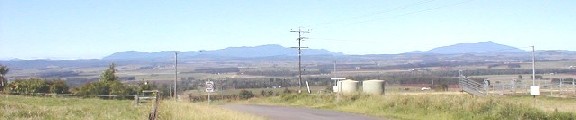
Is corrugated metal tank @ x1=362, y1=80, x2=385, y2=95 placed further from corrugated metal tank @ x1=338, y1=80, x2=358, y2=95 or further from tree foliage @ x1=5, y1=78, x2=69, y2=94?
tree foliage @ x1=5, y1=78, x2=69, y2=94

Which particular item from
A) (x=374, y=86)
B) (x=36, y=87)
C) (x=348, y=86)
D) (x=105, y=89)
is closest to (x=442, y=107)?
(x=374, y=86)

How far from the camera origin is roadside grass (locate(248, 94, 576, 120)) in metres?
25.0

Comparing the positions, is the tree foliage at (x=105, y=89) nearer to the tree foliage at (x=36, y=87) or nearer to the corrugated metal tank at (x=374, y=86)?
the tree foliage at (x=36, y=87)

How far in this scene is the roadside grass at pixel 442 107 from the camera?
25.0 metres

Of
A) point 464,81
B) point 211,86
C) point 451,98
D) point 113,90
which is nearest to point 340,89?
point 464,81

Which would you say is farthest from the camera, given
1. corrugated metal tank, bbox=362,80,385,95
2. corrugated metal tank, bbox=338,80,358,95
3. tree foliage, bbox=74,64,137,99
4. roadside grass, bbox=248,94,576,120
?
tree foliage, bbox=74,64,137,99

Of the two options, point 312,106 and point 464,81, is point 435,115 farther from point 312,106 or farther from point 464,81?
point 464,81

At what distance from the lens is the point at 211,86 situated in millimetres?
42781

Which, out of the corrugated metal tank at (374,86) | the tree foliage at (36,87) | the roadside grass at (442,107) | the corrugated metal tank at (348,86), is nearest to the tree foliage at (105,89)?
the tree foliage at (36,87)

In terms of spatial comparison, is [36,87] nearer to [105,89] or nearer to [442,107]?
[105,89]

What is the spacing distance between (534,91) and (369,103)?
10.1 m

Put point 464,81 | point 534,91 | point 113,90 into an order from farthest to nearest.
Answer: point 113,90
point 464,81
point 534,91

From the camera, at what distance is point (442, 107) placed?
29.0 meters

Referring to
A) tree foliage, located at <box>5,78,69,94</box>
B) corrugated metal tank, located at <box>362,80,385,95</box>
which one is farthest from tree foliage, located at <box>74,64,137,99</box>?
corrugated metal tank, located at <box>362,80,385,95</box>
